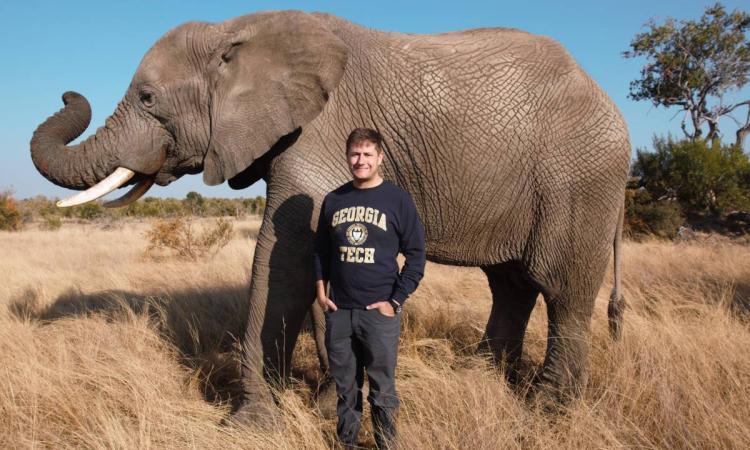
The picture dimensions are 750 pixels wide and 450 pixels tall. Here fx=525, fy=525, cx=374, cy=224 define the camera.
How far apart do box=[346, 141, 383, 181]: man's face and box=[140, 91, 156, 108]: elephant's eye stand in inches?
59.9

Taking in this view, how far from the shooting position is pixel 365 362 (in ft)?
8.51

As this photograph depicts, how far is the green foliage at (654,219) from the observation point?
14484 millimetres

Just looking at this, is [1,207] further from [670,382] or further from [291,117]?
[670,382]

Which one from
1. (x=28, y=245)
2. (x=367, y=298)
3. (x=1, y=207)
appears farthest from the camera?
(x=1, y=207)

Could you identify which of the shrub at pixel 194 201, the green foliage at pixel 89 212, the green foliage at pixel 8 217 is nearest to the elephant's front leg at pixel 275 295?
the green foliage at pixel 8 217

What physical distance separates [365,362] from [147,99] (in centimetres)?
210

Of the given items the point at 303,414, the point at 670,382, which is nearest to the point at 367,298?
the point at 303,414

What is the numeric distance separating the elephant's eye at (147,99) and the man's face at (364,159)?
1521mm

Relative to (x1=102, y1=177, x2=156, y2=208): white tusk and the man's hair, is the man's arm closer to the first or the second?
the man's hair

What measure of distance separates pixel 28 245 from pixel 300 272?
12882mm

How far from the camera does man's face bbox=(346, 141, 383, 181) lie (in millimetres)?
2434

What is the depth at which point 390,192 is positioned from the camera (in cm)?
250

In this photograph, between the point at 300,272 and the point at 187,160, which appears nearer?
the point at 300,272

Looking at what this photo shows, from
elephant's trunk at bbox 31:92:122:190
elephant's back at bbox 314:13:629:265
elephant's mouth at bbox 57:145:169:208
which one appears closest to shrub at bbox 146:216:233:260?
elephant's trunk at bbox 31:92:122:190
